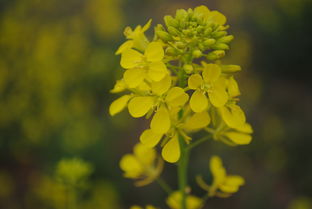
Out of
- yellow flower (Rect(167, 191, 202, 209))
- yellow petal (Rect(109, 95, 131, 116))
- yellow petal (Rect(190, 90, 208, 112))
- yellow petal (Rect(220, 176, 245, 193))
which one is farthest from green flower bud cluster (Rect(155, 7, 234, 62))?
yellow flower (Rect(167, 191, 202, 209))

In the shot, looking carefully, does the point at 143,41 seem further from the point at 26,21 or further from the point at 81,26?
the point at 81,26

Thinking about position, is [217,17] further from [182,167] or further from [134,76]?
[182,167]

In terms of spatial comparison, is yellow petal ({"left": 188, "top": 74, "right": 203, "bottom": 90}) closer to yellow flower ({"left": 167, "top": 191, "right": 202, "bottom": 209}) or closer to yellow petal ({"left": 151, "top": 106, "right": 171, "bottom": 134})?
yellow petal ({"left": 151, "top": 106, "right": 171, "bottom": 134})

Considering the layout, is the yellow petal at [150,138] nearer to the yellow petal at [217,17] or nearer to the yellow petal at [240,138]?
the yellow petal at [240,138]

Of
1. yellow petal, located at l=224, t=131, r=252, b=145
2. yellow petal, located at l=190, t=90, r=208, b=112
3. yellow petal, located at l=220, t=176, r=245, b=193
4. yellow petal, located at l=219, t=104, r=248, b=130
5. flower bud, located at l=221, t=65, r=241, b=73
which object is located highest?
flower bud, located at l=221, t=65, r=241, b=73

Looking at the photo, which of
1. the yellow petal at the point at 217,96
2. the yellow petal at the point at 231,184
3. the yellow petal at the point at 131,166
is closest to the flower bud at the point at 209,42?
the yellow petal at the point at 217,96

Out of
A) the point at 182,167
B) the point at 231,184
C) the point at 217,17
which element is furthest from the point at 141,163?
the point at 217,17

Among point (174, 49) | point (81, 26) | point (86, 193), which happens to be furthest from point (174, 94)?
point (81, 26)
